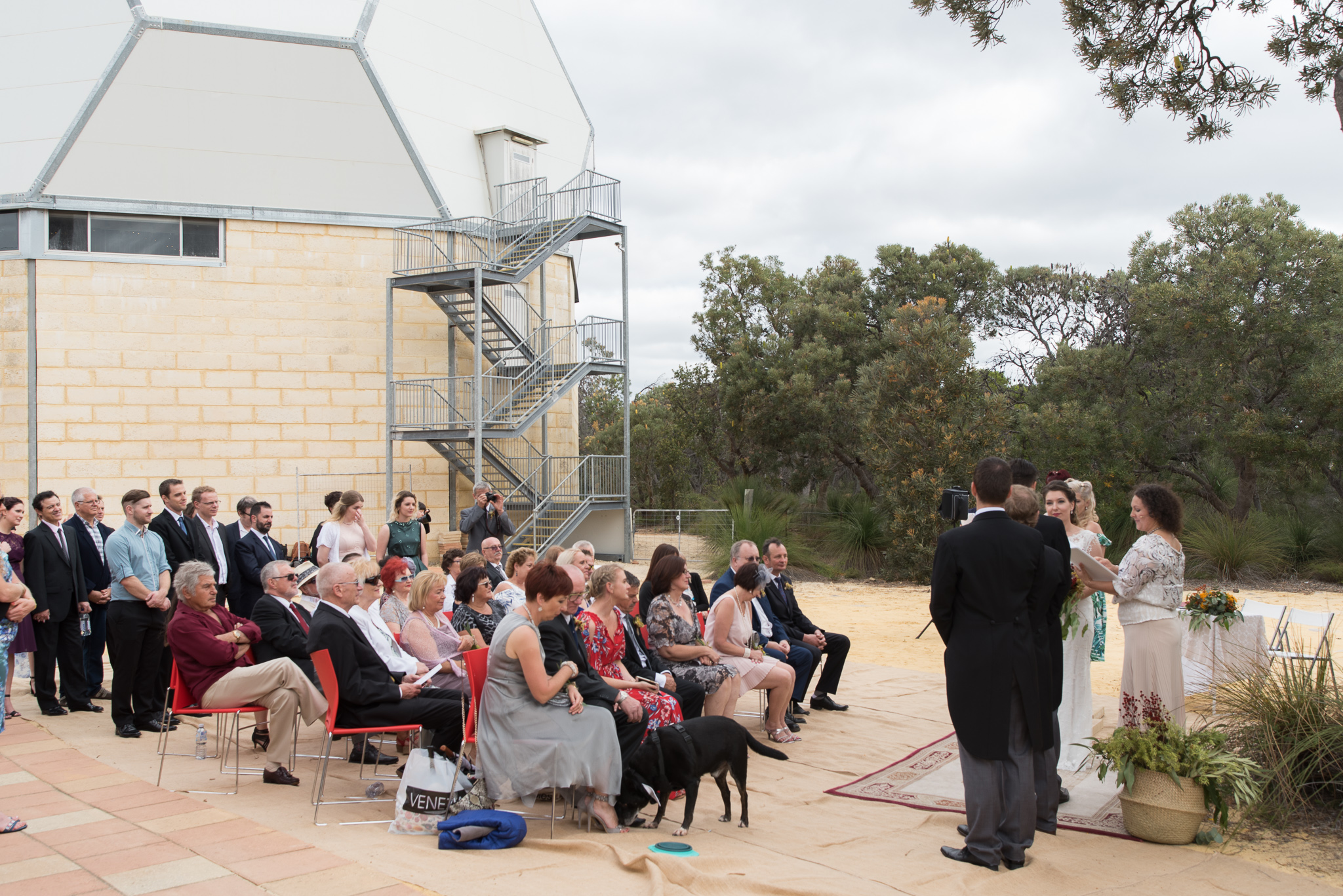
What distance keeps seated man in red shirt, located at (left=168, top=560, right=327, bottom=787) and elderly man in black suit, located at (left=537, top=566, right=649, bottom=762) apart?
1.73 meters

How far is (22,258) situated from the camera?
1554cm

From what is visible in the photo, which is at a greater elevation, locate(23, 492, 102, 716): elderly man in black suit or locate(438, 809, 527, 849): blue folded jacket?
locate(23, 492, 102, 716): elderly man in black suit

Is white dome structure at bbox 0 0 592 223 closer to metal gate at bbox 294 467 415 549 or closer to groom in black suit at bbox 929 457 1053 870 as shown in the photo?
metal gate at bbox 294 467 415 549

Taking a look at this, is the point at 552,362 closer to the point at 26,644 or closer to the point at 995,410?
the point at 995,410

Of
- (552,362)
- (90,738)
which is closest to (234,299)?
(552,362)

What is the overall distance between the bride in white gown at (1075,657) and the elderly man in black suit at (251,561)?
604 centimetres

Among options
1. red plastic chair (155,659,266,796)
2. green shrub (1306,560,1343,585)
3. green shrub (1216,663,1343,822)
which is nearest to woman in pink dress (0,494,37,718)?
red plastic chair (155,659,266,796)

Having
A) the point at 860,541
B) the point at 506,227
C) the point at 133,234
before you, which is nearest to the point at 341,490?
the point at 133,234

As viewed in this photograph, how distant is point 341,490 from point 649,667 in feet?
38.5

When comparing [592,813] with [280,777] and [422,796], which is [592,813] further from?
[280,777]

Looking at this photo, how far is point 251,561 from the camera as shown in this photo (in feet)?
27.2

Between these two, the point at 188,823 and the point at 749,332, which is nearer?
the point at 188,823

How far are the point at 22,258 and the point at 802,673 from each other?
568 inches

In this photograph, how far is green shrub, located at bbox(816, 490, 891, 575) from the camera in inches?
683
